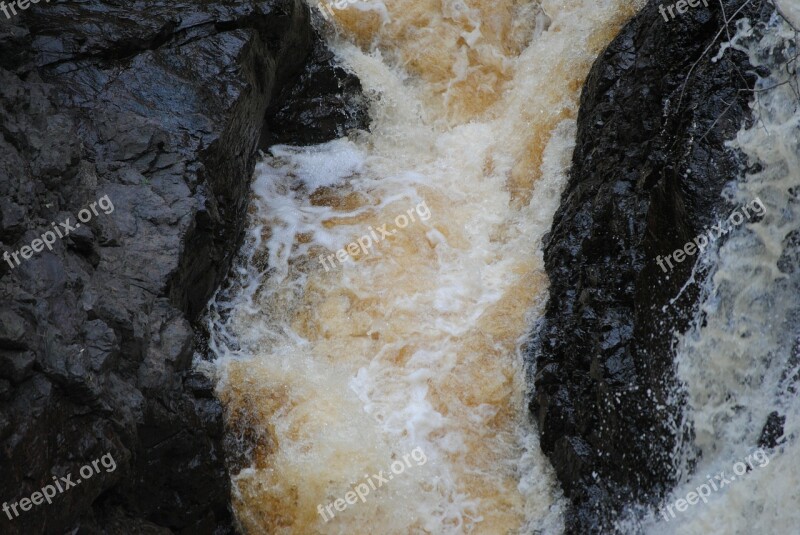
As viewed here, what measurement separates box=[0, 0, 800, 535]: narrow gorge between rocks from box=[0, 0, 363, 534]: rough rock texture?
17 millimetres

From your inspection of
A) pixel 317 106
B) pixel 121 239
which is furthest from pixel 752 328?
pixel 317 106

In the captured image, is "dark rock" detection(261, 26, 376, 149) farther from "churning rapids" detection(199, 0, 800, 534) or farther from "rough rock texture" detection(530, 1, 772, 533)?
"rough rock texture" detection(530, 1, 772, 533)

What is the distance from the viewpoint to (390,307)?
5707 millimetres

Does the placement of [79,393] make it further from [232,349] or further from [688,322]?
[688,322]

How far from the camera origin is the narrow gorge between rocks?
4301 mm

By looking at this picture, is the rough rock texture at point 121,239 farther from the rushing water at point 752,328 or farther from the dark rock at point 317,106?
the rushing water at point 752,328

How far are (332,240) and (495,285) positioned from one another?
1.36 metres

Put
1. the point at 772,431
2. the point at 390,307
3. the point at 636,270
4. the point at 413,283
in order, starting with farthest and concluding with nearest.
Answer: the point at 413,283
the point at 390,307
the point at 636,270
the point at 772,431

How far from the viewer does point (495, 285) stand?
5.87 meters

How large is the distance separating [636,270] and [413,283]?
5.55ft

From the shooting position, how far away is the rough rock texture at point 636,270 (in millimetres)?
4715

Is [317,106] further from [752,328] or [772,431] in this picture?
[772,431]

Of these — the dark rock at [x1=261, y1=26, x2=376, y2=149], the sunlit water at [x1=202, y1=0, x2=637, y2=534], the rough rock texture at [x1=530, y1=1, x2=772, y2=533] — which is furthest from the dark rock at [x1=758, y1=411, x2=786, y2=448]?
the dark rock at [x1=261, y1=26, x2=376, y2=149]

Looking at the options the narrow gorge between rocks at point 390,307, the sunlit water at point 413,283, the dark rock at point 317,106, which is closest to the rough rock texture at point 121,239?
the narrow gorge between rocks at point 390,307
